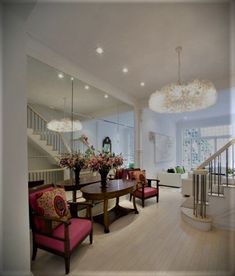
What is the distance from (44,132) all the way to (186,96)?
258cm

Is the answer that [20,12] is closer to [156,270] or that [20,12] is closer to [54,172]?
[54,172]

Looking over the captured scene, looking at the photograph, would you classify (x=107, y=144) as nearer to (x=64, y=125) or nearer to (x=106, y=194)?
(x=64, y=125)

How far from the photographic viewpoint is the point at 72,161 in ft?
11.3

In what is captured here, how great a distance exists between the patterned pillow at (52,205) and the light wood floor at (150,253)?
585 mm

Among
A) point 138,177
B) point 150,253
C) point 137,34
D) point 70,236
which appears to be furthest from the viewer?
point 138,177

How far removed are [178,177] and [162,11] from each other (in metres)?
5.86

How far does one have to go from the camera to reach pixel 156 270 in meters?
2.14

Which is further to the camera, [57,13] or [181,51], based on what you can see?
[181,51]

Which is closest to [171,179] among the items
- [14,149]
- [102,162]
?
[102,162]

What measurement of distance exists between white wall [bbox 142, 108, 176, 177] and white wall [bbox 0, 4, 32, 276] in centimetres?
497

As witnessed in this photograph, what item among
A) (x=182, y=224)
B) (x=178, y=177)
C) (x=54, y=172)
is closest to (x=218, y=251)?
(x=182, y=224)

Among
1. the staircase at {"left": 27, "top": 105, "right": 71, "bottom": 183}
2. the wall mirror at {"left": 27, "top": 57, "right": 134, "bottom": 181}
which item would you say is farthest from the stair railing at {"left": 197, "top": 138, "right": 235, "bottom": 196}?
the staircase at {"left": 27, "top": 105, "right": 71, "bottom": 183}

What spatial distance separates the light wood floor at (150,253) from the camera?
2.15 metres

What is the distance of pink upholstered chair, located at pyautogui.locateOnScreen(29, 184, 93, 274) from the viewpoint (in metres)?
2.12
